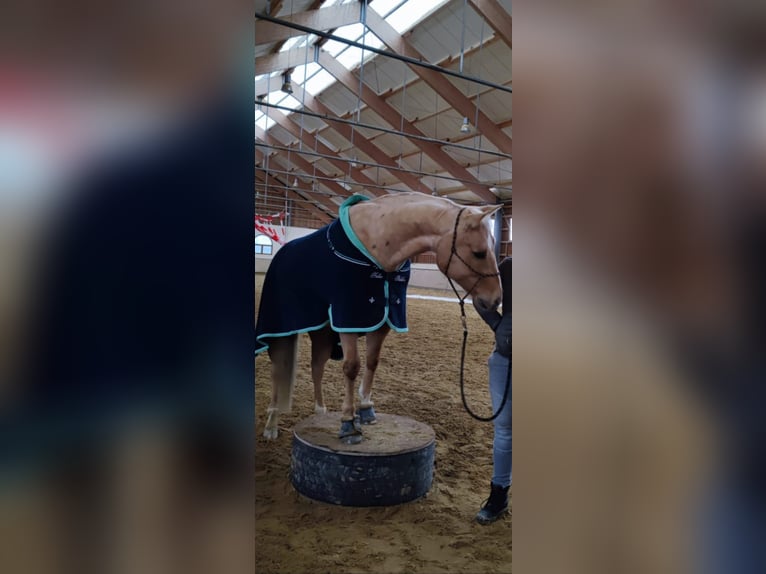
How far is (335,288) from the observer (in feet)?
6.64

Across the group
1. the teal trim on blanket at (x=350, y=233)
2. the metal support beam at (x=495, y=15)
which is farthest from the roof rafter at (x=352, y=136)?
the teal trim on blanket at (x=350, y=233)

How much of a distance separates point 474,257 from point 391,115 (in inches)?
346

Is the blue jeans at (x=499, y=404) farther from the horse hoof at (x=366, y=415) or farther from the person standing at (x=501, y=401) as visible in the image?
the horse hoof at (x=366, y=415)

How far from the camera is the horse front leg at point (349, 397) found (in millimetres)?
1997

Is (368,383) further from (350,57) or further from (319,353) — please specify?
(350,57)

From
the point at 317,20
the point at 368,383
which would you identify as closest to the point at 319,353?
the point at 368,383

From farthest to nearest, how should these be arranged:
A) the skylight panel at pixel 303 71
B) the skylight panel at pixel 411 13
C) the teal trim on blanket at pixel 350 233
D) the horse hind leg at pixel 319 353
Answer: the skylight panel at pixel 303 71 → the skylight panel at pixel 411 13 → the horse hind leg at pixel 319 353 → the teal trim on blanket at pixel 350 233

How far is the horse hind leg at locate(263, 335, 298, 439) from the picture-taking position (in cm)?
258

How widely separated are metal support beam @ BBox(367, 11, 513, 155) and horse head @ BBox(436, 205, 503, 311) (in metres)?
6.32
